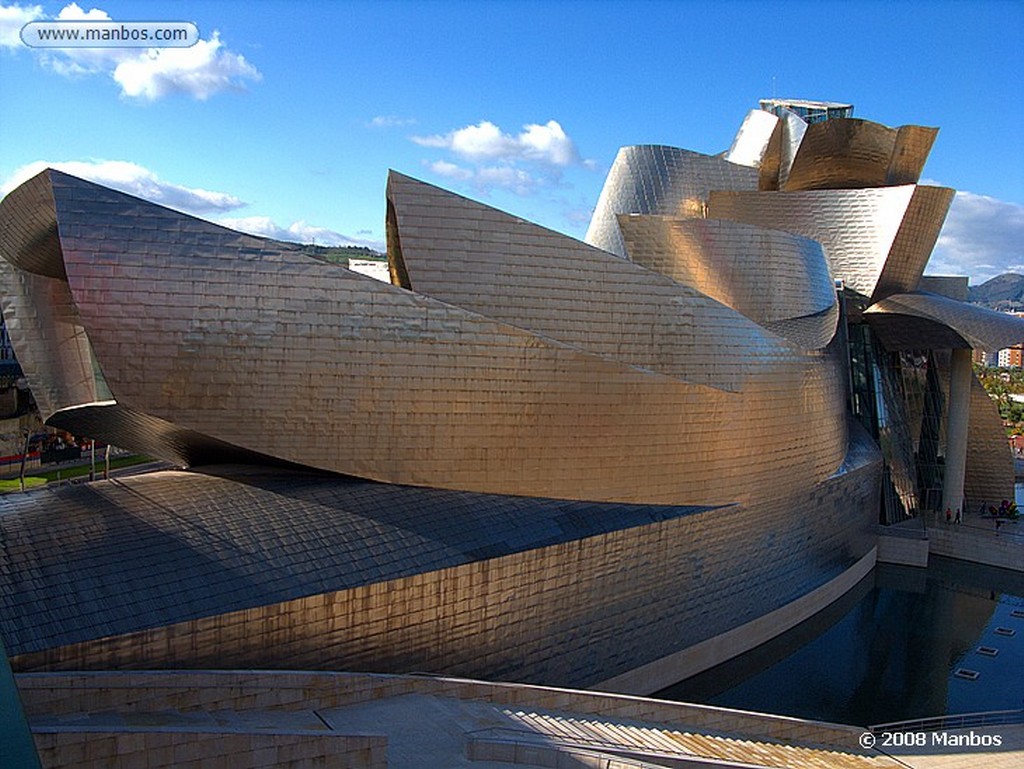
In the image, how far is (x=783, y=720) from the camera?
14336 mm

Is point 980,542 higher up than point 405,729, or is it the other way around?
point 405,729

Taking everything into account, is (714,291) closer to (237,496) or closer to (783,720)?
(783,720)

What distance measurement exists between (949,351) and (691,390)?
19792 millimetres

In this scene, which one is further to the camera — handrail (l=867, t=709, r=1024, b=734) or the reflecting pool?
the reflecting pool

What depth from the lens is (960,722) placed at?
53.5ft

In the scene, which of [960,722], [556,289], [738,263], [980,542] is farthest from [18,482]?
[980,542]

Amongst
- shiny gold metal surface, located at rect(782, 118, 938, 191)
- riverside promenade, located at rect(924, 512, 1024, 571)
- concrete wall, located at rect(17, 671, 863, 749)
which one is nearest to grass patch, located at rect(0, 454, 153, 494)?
concrete wall, located at rect(17, 671, 863, 749)

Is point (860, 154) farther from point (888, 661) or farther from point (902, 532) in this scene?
point (888, 661)

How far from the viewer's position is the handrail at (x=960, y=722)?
15469 millimetres

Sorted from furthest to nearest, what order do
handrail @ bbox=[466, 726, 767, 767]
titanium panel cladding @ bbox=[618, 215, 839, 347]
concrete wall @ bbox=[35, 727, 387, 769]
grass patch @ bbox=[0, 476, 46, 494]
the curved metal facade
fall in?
grass patch @ bbox=[0, 476, 46, 494]
titanium panel cladding @ bbox=[618, 215, 839, 347]
the curved metal facade
handrail @ bbox=[466, 726, 767, 767]
concrete wall @ bbox=[35, 727, 387, 769]

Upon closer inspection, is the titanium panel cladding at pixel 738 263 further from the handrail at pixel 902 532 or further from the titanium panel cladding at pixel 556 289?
the handrail at pixel 902 532

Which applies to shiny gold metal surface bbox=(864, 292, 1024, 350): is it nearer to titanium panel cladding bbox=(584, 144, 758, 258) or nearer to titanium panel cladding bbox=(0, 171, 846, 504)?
titanium panel cladding bbox=(584, 144, 758, 258)

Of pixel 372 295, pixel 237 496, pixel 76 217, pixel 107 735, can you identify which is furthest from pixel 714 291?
pixel 107 735

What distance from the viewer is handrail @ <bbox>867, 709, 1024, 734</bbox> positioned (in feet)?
50.8
